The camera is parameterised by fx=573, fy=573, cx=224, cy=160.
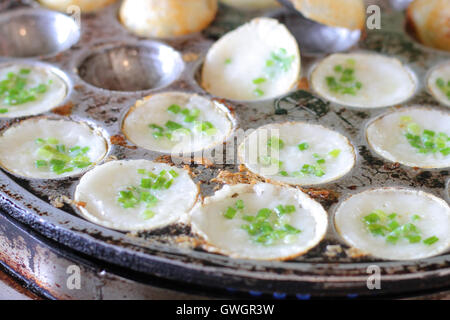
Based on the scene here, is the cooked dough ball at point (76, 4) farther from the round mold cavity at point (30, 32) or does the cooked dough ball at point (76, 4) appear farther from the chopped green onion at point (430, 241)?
the chopped green onion at point (430, 241)

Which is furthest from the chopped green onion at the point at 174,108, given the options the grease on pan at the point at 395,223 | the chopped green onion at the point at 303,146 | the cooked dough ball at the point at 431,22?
the cooked dough ball at the point at 431,22

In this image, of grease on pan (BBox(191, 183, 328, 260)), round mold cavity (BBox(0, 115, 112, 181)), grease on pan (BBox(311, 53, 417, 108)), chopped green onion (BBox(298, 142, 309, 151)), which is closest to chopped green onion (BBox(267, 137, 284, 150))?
chopped green onion (BBox(298, 142, 309, 151))

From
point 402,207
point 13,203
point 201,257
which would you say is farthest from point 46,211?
point 402,207

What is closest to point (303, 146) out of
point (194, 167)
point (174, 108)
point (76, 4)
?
point (194, 167)

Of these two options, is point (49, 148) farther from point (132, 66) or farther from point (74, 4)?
point (74, 4)

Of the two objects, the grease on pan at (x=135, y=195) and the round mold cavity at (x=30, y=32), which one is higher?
the round mold cavity at (x=30, y=32)
